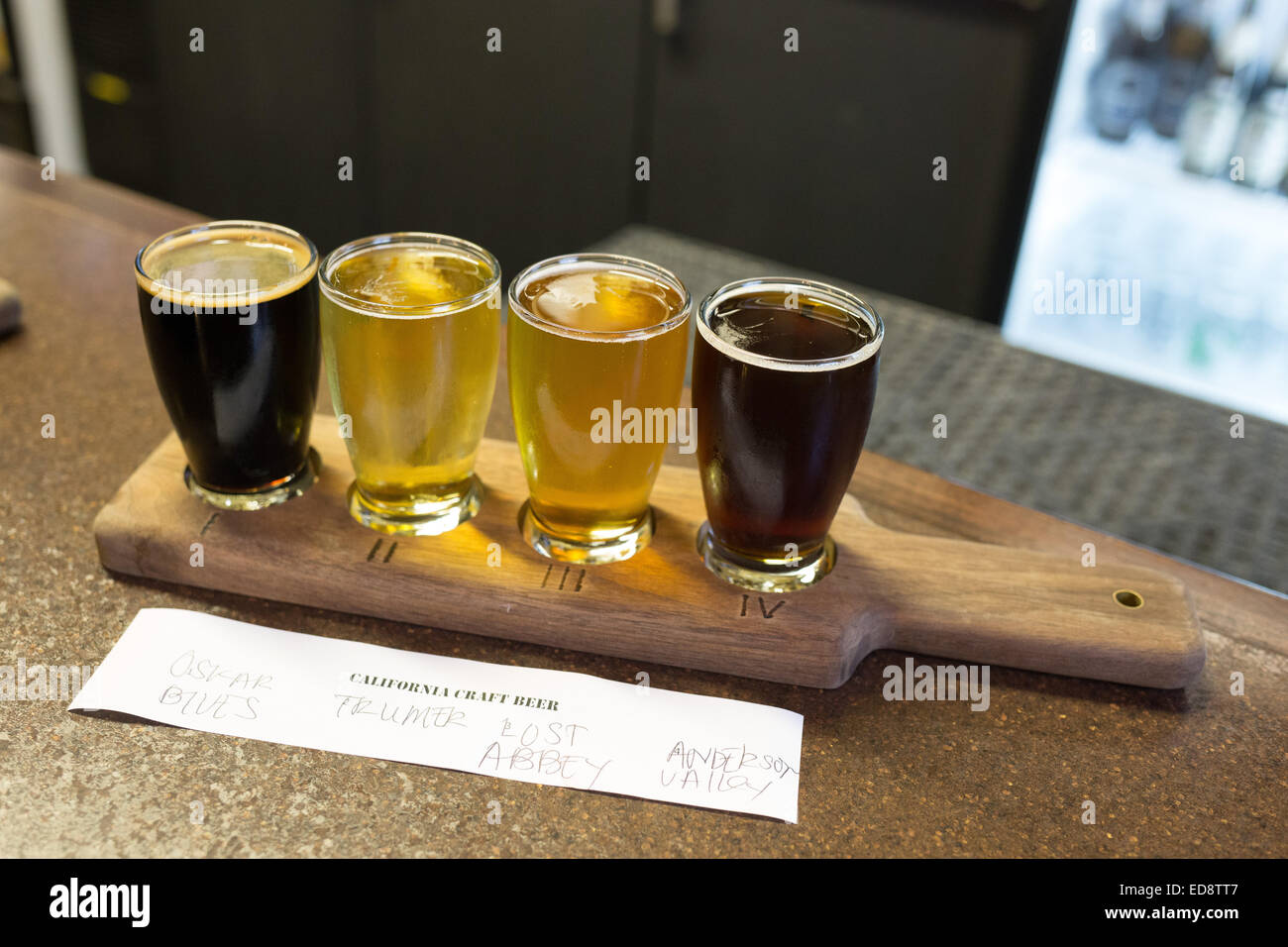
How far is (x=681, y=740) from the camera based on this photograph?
73 centimetres

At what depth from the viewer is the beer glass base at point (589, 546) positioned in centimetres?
82

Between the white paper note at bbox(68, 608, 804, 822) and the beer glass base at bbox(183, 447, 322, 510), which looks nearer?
the white paper note at bbox(68, 608, 804, 822)

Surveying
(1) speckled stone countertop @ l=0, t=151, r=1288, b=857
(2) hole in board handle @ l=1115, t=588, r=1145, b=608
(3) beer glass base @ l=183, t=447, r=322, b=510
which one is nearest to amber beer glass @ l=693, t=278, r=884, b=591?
(1) speckled stone countertop @ l=0, t=151, r=1288, b=857

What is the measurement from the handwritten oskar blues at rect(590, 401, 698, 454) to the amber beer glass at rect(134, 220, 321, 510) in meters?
0.24

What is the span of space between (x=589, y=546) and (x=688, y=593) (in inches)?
3.4

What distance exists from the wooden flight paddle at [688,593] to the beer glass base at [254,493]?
10 mm

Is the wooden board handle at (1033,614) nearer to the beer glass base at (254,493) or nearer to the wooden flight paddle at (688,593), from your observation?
the wooden flight paddle at (688,593)

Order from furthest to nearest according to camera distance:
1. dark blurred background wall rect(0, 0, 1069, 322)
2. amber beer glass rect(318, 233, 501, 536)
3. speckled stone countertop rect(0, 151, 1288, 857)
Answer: dark blurred background wall rect(0, 0, 1069, 322) < amber beer glass rect(318, 233, 501, 536) < speckled stone countertop rect(0, 151, 1288, 857)

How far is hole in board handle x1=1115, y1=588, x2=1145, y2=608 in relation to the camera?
2.63 ft

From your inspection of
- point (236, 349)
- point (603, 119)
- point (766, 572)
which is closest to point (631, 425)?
point (766, 572)

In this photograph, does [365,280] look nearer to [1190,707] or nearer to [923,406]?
[1190,707]

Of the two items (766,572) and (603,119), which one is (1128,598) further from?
(603,119)

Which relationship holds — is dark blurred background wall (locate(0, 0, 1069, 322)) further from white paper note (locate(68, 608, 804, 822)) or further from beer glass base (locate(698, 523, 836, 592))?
white paper note (locate(68, 608, 804, 822))

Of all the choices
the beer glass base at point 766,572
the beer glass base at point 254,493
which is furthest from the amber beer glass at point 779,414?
the beer glass base at point 254,493
